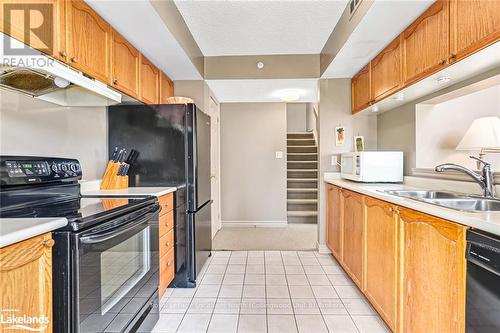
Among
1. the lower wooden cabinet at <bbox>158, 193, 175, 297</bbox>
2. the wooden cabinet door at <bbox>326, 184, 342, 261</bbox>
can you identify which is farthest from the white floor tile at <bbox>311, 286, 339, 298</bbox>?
the lower wooden cabinet at <bbox>158, 193, 175, 297</bbox>

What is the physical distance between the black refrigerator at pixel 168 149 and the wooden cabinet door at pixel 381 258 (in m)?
1.48

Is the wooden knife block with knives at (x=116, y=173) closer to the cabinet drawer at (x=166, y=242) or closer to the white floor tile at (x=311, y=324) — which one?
the cabinet drawer at (x=166, y=242)

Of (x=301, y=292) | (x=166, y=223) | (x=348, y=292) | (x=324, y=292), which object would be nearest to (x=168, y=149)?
(x=166, y=223)

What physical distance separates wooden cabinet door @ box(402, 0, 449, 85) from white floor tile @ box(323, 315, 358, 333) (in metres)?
1.79

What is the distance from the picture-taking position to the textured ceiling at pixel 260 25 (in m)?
2.24

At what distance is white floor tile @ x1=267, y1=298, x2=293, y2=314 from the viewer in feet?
6.75

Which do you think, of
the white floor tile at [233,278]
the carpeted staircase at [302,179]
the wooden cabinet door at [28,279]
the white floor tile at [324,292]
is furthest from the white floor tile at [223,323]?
the carpeted staircase at [302,179]

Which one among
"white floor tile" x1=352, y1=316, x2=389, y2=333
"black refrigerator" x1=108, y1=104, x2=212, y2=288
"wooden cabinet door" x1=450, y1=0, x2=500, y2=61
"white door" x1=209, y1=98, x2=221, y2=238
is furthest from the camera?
"white door" x1=209, y1=98, x2=221, y2=238

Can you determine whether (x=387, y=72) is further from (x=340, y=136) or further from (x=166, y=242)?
(x=166, y=242)

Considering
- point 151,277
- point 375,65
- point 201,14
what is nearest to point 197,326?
point 151,277

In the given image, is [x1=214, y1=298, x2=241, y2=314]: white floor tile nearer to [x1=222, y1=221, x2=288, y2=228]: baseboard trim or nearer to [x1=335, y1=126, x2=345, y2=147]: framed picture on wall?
[x1=335, y1=126, x2=345, y2=147]: framed picture on wall

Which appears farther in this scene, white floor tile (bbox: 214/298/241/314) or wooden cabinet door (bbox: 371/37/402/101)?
wooden cabinet door (bbox: 371/37/402/101)

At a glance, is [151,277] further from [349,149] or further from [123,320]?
[349,149]

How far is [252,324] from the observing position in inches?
74.6
